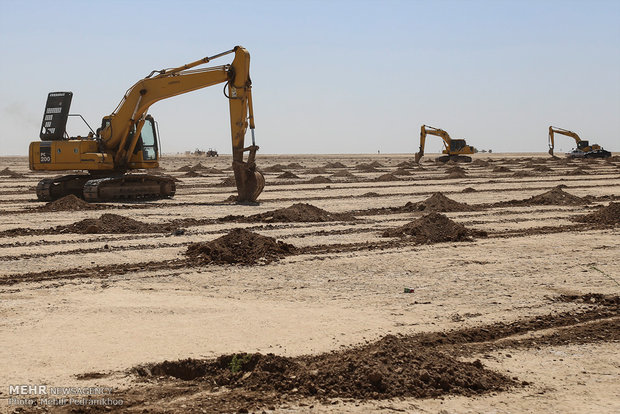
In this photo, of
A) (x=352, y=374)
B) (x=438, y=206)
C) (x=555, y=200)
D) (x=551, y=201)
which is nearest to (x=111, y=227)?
(x=438, y=206)

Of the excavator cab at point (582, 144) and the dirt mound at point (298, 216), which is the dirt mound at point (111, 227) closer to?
the dirt mound at point (298, 216)

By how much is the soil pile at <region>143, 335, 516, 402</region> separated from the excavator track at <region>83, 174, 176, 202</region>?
17339 millimetres

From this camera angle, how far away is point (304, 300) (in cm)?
997

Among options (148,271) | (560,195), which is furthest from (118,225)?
(560,195)

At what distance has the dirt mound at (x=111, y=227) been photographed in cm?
1673

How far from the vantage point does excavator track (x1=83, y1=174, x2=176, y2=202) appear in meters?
23.5

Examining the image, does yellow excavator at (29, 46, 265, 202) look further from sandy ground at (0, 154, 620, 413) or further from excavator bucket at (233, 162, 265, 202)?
sandy ground at (0, 154, 620, 413)

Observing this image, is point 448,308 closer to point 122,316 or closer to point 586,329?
point 586,329

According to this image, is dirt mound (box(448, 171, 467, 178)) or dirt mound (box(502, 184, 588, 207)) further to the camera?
dirt mound (box(448, 171, 467, 178))

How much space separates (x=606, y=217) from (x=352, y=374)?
42.8 feet

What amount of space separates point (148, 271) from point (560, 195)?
50.6ft

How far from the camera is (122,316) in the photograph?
888 centimetres

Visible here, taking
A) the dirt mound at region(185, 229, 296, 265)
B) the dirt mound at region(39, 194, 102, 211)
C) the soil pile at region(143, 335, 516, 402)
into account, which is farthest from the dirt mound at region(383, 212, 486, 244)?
the dirt mound at region(39, 194, 102, 211)

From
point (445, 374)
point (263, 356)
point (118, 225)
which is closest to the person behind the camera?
point (445, 374)
